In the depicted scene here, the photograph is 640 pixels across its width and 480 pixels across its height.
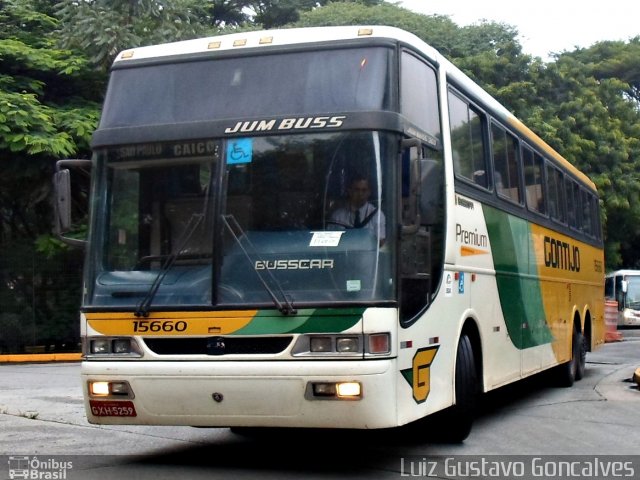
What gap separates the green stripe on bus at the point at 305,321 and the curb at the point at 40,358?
614 inches

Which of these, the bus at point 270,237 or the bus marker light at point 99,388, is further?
the bus marker light at point 99,388

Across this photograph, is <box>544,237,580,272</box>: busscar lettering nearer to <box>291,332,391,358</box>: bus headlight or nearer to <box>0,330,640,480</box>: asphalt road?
<box>0,330,640,480</box>: asphalt road

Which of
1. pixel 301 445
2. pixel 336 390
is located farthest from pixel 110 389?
pixel 301 445

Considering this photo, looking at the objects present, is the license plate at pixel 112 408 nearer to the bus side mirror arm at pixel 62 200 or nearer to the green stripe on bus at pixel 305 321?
the green stripe on bus at pixel 305 321

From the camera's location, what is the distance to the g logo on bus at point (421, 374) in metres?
7.44

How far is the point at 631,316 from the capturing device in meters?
41.0

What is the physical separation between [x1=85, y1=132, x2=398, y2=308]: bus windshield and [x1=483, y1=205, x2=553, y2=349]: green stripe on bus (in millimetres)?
2820

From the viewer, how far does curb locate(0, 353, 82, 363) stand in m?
21.5

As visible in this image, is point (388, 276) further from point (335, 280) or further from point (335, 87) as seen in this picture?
point (335, 87)

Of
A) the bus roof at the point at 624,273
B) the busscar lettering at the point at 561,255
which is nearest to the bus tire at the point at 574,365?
the busscar lettering at the point at 561,255

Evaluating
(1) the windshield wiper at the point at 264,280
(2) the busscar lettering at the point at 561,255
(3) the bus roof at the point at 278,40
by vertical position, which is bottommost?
(1) the windshield wiper at the point at 264,280

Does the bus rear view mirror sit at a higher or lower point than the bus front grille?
higher
